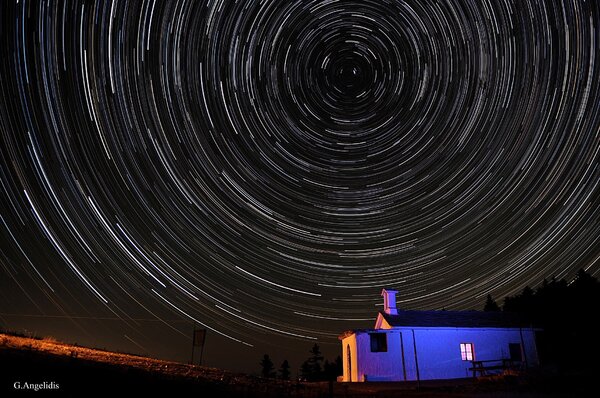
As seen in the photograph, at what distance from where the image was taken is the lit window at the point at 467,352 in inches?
1003

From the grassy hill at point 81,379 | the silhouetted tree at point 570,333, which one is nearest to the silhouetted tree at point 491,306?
the silhouetted tree at point 570,333

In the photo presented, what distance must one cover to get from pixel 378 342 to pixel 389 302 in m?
4.48

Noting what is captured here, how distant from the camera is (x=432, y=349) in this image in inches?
988

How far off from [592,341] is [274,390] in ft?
72.3

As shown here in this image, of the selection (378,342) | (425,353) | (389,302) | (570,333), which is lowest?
(425,353)

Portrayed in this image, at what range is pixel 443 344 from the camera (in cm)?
2533

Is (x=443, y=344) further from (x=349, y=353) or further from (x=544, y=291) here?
(x=544, y=291)

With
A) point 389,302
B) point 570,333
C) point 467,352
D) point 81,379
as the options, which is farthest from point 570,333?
point 81,379

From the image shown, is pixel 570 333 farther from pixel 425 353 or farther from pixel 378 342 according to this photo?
pixel 378 342

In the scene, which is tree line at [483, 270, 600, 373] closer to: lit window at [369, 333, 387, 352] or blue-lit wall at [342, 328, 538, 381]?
blue-lit wall at [342, 328, 538, 381]

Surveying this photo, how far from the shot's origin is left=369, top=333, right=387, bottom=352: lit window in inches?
983

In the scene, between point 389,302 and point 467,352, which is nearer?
point 467,352

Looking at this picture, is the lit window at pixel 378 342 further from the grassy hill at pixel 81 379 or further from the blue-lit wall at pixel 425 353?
the grassy hill at pixel 81 379

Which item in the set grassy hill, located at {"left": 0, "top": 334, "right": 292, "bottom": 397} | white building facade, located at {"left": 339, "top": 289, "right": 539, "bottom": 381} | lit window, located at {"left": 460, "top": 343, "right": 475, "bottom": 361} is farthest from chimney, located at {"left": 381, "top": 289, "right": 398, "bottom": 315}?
grassy hill, located at {"left": 0, "top": 334, "right": 292, "bottom": 397}
